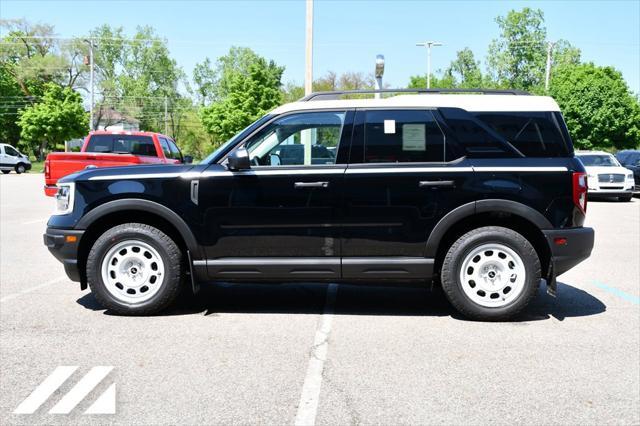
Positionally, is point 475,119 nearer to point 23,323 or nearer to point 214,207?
point 214,207

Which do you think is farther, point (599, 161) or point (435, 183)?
point (599, 161)

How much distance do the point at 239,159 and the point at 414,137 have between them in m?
1.55

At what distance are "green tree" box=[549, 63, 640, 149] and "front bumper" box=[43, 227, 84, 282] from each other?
40289 mm

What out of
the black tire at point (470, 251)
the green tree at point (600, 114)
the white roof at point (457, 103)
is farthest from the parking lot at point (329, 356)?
the green tree at point (600, 114)

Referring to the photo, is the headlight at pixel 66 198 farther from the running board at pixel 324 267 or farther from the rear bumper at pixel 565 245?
the rear bumper at pixel 565 245

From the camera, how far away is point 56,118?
5125cm

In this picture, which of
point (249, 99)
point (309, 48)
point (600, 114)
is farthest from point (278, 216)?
point (249, 99)

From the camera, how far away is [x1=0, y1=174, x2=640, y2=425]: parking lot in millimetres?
3422

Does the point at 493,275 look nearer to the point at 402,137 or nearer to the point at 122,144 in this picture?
the point at 402,137

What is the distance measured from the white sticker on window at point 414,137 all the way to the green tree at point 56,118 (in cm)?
5185

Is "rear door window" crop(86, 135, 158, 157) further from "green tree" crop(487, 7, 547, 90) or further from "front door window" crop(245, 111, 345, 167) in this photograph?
"green tree" crop(487, 7, 547, 90)

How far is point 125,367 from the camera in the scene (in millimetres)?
4090

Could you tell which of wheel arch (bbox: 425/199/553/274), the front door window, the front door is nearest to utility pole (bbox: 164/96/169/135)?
the front door window

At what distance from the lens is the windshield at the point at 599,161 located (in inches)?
784
